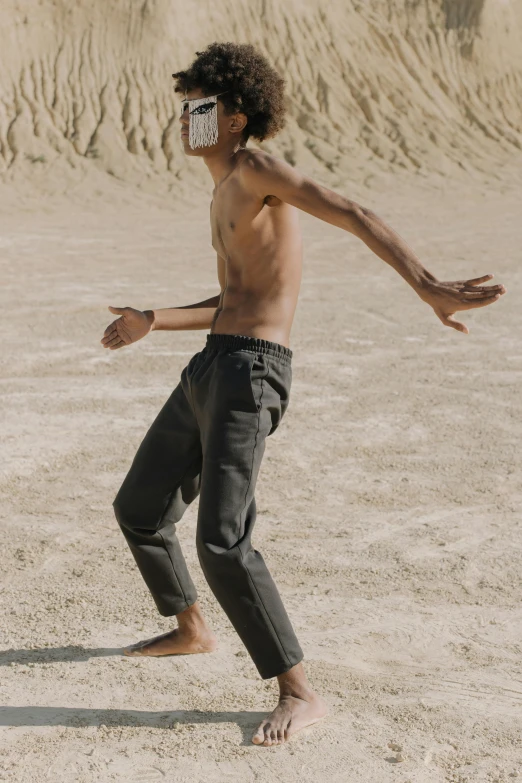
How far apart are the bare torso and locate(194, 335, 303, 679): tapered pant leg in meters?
0.13

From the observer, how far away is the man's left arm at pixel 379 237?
2703 millimetres

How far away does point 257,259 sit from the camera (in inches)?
121

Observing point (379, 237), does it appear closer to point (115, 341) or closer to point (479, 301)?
point (479, 301)

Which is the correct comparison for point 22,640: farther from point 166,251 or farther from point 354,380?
point 166,251

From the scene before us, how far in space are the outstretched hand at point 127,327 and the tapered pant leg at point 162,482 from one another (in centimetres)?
19

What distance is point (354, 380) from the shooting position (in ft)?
25.6

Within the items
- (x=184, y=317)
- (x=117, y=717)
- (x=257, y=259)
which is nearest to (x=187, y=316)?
(x=184, y=317)

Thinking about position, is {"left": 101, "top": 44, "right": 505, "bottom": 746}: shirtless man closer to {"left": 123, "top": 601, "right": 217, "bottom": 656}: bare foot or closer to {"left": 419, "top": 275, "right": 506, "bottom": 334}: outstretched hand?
{"left": 419, "top": 275, "right": 506, "bottom": 334}: outstretched hand

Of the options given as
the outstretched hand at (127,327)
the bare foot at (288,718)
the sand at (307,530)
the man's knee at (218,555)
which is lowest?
the sand at (307,530)

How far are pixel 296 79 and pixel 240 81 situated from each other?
2430 cm

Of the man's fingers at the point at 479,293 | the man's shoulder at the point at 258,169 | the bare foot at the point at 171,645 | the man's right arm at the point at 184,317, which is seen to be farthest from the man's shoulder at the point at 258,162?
the bare foot at the point at 171,645

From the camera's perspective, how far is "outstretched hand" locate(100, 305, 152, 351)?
3.17 m

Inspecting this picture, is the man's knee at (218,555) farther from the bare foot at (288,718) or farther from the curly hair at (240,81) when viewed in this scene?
the curly hair at (240,81)

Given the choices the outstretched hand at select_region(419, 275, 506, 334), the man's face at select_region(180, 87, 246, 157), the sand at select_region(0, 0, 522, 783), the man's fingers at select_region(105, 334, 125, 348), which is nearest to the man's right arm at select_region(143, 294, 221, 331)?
the man's fingers at select_region(105, 334, 125, 348)
